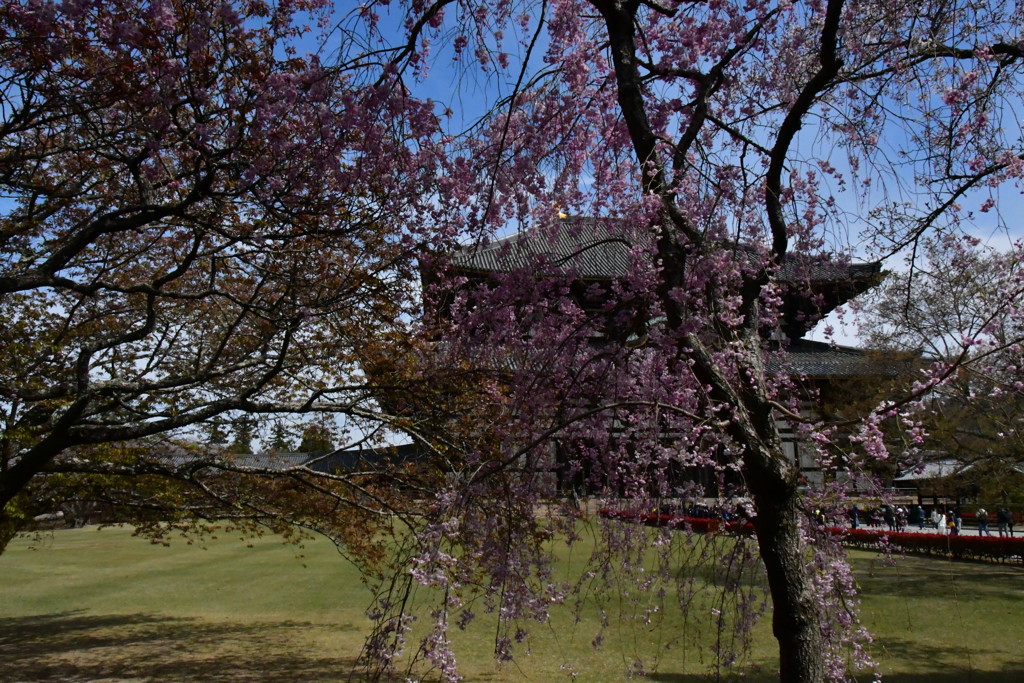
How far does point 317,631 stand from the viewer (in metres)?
13.6

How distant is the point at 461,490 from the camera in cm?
342

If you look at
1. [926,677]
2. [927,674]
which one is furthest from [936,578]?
[926,677]

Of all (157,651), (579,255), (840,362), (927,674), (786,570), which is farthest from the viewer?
(840,362)

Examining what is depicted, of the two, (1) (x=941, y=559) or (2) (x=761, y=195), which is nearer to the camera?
(2) (x=761, y=195)

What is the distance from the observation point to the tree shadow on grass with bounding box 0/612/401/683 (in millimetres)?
10195

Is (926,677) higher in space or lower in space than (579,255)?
lower

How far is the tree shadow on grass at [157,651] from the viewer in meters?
10.2

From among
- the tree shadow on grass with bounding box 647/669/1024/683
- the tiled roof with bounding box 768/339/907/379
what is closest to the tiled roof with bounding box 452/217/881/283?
the tree shadow on grass with bounding box 647/669/1024/683

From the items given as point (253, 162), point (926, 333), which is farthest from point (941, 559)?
point (253, 162)

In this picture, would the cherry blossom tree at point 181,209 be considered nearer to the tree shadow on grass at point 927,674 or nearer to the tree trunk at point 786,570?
the tree trunk at point 786,570

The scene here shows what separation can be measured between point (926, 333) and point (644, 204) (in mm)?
11825

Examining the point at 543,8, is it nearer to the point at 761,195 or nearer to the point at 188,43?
the point at 761,195

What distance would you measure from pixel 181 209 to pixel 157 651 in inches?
385

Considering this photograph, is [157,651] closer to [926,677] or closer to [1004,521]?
[926,677]
